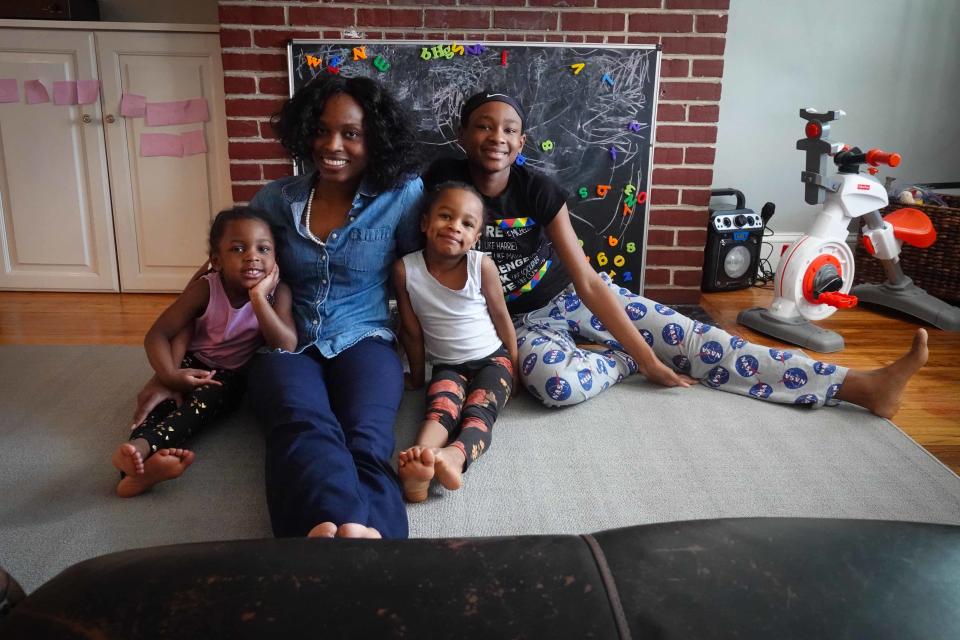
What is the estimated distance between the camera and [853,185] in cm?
248

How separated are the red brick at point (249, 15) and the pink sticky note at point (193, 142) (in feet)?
1.51

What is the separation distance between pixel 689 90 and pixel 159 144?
2.06 meters

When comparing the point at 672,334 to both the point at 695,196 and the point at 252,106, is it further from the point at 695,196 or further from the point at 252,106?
the point at 252,106

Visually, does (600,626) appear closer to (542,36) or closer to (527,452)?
(527,452)

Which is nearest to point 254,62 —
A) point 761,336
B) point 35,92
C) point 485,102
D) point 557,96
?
point 35,92

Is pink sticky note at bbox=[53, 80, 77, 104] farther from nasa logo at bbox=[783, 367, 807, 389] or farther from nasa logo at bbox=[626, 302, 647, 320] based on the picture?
nasa logo at bbox=[783, 367, 807, 389]

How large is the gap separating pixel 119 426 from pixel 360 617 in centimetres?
152

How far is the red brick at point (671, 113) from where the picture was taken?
9.30ft

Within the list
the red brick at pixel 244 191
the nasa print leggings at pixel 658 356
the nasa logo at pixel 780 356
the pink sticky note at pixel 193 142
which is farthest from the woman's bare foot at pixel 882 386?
the pink sticky note at pixel 193 142

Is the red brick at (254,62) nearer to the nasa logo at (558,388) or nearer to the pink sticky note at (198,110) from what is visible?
the pink sticky note at (198,110)

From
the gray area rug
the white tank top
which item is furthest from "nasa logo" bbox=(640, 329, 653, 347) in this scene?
the white tank top

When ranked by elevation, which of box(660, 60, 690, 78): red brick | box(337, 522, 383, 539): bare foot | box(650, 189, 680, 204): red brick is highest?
box(660, 60, 690, 78): red brick

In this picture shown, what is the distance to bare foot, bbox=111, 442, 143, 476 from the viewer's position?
54.2 inches

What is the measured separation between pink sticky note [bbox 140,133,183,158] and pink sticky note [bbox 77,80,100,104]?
22cm
